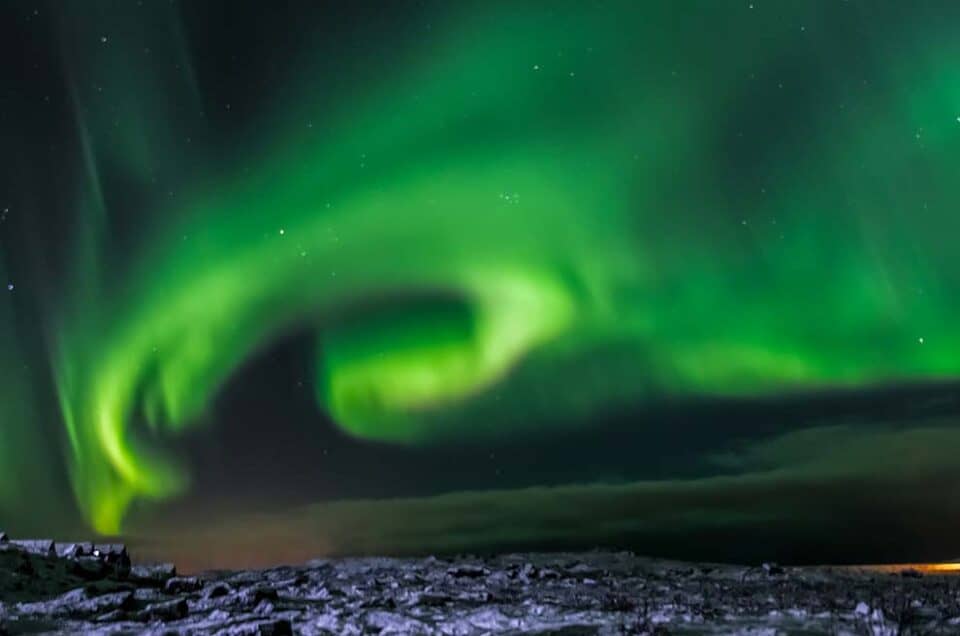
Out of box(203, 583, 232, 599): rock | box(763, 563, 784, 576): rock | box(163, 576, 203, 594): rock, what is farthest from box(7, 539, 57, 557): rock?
box(763, 563, 784, 576): rock

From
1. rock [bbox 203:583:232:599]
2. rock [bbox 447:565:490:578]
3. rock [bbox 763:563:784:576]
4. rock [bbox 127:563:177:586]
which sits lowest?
rock [bbox 763:563:784:576]

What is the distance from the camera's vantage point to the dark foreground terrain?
1588 centimetres

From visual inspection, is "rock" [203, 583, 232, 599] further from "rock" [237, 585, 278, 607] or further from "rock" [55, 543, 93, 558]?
"rock" [55, 543, 93, 558]

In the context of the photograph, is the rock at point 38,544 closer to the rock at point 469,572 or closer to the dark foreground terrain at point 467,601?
the dark foreground terrain at point 467,601

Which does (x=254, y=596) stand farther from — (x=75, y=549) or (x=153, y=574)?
(x=75, y=549)

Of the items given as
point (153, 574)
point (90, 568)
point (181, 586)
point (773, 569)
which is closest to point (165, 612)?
point (181, 586)

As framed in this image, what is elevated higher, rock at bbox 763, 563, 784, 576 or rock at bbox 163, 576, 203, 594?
rock at bbox 163, 576, 203, 594

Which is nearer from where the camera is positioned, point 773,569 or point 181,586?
point 181,586

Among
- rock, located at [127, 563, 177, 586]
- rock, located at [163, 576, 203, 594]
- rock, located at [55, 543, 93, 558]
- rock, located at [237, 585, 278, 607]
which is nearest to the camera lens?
rock, located at [237, 585, 278, 607]

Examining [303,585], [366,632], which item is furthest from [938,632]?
[303,585]

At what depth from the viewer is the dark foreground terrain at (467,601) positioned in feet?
52.1

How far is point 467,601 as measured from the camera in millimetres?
21297

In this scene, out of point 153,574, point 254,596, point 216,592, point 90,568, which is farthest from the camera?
point 153,574

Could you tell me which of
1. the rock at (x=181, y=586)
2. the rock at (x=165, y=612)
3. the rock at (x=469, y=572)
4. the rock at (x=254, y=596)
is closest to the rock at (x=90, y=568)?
the rock at (x=181, y=586)
